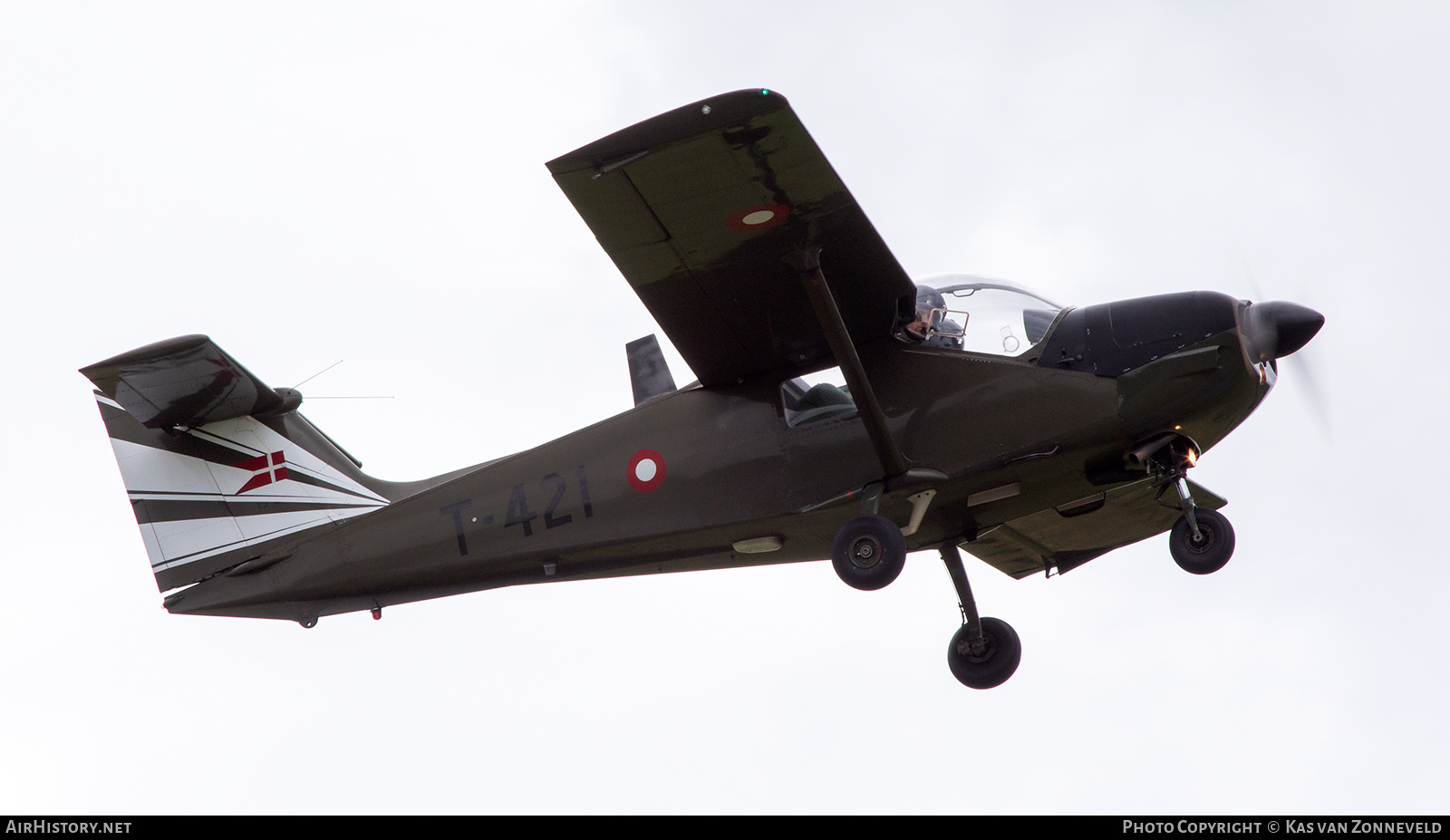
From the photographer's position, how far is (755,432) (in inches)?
401

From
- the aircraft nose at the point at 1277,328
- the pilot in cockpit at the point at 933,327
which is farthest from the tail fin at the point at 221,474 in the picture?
the aircraft nose at the point at 1277,328

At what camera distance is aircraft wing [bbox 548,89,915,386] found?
8.52m

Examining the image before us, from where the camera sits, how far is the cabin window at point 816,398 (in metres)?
10.1

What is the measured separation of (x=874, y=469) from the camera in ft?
32.0

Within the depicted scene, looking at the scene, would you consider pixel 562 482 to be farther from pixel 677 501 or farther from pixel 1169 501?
pixel 1169 501

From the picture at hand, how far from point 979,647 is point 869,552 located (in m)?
2.39

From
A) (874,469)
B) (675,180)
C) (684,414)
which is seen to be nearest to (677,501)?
(684,414)

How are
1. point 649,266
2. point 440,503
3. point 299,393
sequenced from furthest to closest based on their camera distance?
point 299,393 < point 440,503 < point 649,266

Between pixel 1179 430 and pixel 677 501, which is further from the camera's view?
pixel 677 501

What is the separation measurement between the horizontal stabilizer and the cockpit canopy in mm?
5272

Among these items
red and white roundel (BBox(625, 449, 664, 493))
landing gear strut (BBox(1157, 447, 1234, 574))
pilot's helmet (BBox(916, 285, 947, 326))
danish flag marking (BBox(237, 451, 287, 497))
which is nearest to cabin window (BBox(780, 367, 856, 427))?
pilot's helmet (BBox(916, 285, 947, 326))

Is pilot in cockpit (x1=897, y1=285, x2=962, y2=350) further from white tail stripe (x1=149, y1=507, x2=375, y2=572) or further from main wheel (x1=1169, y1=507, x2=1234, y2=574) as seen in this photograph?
white tail stripe (x1=149, y1=507, x2=375, y2=572)
